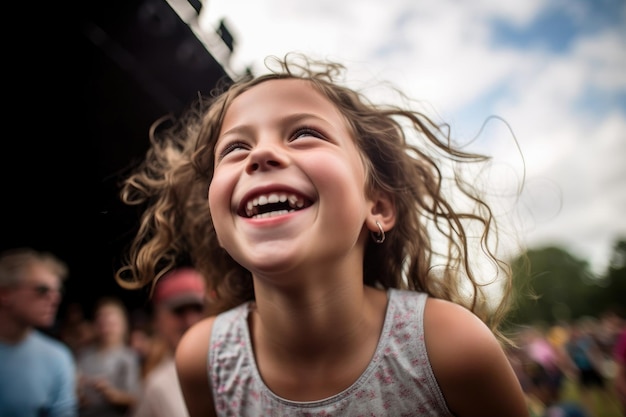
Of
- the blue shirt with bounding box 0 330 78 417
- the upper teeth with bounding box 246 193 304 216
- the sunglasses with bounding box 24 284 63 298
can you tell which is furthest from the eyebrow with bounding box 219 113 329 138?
the sunglasses with bounding box 24 284 63 298

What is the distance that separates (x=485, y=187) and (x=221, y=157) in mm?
1061

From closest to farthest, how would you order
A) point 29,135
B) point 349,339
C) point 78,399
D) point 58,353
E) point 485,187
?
point 349,339 → point 485,187 → point 58,353 → point 78,399 → point 29,135

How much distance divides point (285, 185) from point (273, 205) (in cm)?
10

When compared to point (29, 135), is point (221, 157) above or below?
below

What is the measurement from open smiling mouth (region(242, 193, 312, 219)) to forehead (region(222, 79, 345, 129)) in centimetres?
27

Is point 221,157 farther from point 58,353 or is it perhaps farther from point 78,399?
point 78,399

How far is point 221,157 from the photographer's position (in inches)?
50.2

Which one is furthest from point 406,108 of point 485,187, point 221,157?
point 221,157

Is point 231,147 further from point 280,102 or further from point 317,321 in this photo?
point 317,321

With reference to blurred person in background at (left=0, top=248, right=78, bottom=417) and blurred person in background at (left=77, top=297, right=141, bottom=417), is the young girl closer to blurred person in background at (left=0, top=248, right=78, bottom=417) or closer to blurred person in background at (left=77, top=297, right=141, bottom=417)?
blurred person in background at (left=0, top=248, right=78, bottom=417)

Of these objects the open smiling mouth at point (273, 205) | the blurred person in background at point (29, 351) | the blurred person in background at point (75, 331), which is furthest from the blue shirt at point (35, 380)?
the blurred person in background at point (75, 331)

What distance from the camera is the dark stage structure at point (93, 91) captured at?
8.99ft

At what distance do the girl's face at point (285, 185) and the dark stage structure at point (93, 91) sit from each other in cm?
78

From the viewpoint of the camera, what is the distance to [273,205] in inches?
45.1
